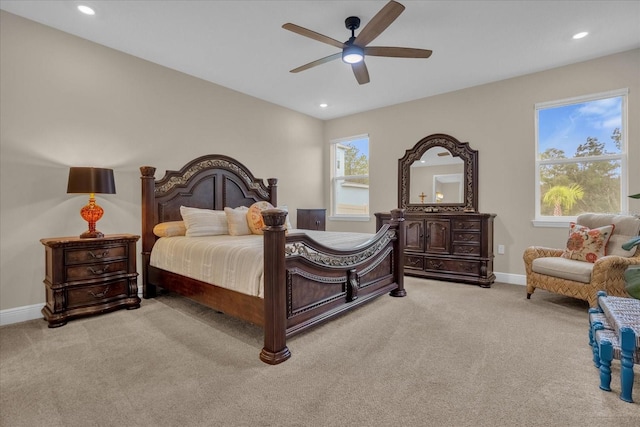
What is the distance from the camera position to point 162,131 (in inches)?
154

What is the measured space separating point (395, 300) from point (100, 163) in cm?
360

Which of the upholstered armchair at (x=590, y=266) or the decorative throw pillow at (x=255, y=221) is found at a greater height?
the decorative throw pillow at (x=255, y=221)

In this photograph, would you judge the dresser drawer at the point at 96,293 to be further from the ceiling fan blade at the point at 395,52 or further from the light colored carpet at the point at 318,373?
the ceiling fan blade at the point at 395,52

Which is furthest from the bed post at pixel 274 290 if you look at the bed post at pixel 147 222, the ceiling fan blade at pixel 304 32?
the bed post at pixel 147 222

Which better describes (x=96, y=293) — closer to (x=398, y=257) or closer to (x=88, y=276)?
(x=88, y=276)

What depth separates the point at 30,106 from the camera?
2.96 metres

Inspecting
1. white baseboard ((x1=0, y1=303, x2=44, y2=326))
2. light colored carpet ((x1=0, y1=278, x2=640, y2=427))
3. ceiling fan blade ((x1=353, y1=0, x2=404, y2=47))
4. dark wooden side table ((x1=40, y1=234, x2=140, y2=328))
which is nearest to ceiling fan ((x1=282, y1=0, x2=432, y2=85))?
ceiling fan blade ((x1=353, y1=0, x2=404, y2=47))

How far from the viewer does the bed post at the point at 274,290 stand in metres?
2.09

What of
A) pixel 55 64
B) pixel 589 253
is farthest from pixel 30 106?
pixel 589 253

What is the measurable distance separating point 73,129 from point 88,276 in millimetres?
1529

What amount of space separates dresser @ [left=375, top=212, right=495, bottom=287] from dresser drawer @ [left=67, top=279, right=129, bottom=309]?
3.46 meters

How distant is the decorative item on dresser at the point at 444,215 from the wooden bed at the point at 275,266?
1051 millimetres

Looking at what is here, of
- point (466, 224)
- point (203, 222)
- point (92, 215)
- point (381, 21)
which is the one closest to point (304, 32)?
point (381, 21)

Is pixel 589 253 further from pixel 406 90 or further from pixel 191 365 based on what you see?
pixel 191 365
